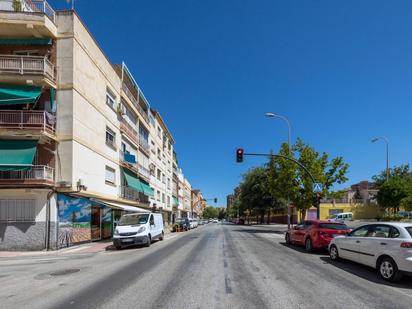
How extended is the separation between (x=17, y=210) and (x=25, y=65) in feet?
26.2

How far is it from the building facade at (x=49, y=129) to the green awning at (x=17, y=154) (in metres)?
0.05

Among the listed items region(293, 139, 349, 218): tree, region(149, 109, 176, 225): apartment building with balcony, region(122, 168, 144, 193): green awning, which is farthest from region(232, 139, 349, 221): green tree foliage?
region(149, 109, 176, 225): apartment building with balcony

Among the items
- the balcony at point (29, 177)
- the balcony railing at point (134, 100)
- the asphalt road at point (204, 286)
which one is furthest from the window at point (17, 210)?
the balcony railing at point (134, 100)

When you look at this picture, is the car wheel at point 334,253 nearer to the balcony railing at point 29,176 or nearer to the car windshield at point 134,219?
the car windshield at point 134,219

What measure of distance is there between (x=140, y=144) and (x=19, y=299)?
31623mm

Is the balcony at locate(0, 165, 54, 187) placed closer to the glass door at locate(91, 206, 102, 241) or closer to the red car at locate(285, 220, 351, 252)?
the glass door at locate(91, 206, 102, 241)

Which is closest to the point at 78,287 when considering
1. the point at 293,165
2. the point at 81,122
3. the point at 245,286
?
the point at 245,286

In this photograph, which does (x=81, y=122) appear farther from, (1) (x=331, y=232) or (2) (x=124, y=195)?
(1) (x=331, y=232)

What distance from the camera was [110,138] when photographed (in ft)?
92.3

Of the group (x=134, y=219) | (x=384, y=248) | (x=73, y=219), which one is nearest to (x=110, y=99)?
(x=73, y=219)

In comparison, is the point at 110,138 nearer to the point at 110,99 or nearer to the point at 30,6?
the point at 110,99

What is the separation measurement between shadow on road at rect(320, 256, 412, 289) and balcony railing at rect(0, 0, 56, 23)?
20.0 m

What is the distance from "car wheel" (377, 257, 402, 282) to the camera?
27.6ft

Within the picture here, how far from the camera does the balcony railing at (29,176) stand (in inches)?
725
